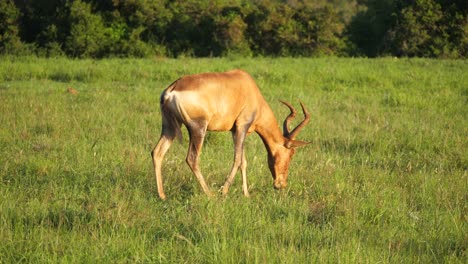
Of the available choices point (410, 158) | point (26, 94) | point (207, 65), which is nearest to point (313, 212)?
point (410, 158)

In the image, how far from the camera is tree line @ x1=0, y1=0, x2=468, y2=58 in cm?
2347

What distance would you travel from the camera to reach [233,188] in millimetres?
6254

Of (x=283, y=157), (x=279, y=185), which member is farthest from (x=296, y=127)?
(x=279, y=185)

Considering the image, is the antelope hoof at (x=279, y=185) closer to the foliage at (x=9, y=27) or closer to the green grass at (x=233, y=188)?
the green grass at (x=233, y=188)

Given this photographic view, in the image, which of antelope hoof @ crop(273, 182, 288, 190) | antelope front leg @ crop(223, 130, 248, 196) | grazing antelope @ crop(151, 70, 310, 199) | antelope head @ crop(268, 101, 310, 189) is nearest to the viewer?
grazing antelope @ crop(151, 70, 310, 199)

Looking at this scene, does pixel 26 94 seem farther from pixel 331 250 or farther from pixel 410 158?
pixel 331 250

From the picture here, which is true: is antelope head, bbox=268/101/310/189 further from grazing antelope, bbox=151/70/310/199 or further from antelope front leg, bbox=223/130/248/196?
antelope front leg, bbox=223/130/248/196

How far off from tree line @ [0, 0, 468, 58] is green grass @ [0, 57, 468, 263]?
1172cm

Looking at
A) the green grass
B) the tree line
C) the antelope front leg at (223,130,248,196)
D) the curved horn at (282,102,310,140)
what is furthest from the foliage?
the antelope front leg at (223,130,248,196)

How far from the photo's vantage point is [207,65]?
1581cm

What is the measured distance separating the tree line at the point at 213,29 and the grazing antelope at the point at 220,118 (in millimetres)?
16714

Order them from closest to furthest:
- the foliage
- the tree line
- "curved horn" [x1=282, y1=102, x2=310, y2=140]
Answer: "curved horn" [x1=282, y1=102, x2=310, y2=140]
the tree line
the foliage

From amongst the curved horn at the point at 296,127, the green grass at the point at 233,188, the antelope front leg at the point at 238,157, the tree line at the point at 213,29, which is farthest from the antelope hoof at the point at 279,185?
the tree line at the point at 213,29

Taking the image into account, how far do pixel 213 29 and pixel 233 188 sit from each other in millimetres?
19838
